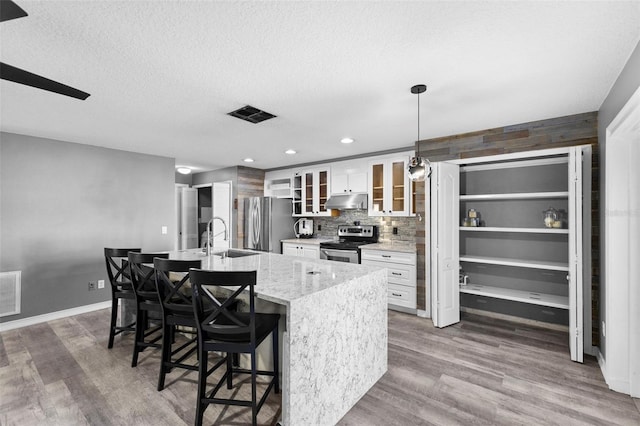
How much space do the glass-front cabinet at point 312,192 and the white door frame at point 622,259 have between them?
3.81 meters

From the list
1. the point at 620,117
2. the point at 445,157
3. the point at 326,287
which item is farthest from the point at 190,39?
the point at 445,157

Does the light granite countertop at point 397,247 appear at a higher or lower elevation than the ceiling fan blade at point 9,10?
lower

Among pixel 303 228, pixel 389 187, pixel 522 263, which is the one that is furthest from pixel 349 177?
pixel 522 263

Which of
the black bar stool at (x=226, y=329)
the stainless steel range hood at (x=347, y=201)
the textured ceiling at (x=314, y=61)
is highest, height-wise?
the textured ceiling at (x=314, y=61)

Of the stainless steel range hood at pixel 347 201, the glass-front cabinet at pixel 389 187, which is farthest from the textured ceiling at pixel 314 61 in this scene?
the stainless steel range hood at pixel 347 201

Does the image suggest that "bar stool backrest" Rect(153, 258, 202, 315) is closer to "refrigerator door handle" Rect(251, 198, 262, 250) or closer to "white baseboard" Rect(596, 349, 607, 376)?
"white baseboard" Rect(596, 349, 607, 376)

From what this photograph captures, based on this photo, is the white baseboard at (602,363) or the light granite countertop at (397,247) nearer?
the white baseboard at (602,363)

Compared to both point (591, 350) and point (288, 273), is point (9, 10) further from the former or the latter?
point (591, 350)

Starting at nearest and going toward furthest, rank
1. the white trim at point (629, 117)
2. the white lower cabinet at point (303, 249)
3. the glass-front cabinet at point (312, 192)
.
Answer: the white trim at point (629, 117)
the white lower cabinet at point (303, 249)
the glass-front cabinet at point (312, 192)

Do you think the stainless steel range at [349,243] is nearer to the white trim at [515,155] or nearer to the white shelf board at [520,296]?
the white shelf board at [520,296]

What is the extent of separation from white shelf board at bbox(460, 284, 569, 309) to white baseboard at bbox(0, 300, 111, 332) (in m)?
5.08

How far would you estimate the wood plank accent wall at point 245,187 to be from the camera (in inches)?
245

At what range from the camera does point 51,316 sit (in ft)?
13.1

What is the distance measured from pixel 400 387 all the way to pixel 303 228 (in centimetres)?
414
